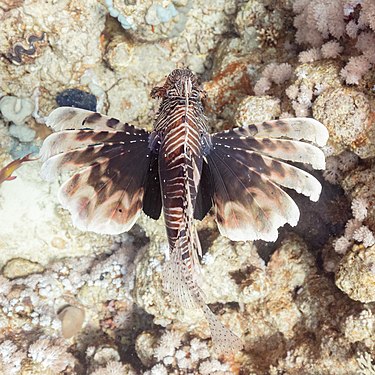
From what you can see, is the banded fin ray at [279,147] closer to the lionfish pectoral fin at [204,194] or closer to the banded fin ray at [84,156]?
the lionfish pectoral fin at [204,194]

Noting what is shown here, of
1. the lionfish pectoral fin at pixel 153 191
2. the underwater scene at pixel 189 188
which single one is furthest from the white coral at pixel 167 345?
the lionfish pectoral fin at pixel 153 191

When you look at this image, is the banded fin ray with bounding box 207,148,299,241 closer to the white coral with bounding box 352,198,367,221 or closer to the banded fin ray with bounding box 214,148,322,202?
the banded fin ray with bounding box 214,148,322,202

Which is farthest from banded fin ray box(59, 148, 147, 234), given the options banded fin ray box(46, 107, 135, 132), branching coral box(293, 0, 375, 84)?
branching coral box(293, 0, 375, 84)

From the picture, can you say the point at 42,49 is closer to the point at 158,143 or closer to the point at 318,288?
the point at 158,143

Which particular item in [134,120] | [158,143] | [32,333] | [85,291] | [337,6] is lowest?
[32,333]

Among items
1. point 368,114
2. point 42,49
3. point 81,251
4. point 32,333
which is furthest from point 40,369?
point 368,114

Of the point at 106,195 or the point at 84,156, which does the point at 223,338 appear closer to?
the point at 106,195
